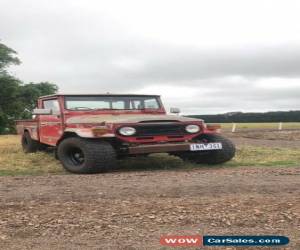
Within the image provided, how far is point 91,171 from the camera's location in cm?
1023

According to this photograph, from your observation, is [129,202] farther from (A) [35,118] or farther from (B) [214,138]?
(A) [35,118]

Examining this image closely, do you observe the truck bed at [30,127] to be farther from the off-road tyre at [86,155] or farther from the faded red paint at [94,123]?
the off-road tyre at [86,155]

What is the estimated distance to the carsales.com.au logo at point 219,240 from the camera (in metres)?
4.57

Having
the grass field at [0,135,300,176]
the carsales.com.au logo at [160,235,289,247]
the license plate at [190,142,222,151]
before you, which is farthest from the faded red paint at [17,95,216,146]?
the carsales.com.au logo at [160,235,289,247]

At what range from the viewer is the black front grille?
10.9m

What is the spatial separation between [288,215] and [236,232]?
829 millimetres

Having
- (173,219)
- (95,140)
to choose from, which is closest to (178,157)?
(95,140)

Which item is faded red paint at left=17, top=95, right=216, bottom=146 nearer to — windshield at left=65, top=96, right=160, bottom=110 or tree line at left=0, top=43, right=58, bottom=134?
windshield at left=65, top=96, right=160, bottom=110

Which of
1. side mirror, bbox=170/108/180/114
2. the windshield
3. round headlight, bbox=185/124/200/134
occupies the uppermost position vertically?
the windshield

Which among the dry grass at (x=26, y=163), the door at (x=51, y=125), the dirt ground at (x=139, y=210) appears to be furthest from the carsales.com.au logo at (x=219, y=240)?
the door at (x=51, y=125)

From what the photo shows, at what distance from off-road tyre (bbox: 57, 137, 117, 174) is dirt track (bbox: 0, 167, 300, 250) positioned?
4.50 feet

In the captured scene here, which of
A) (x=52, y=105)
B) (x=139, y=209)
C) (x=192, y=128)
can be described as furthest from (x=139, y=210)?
(x=52, y=105)

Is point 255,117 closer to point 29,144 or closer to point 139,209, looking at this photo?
point 29,144

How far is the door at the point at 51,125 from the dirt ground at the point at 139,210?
10.5ft
